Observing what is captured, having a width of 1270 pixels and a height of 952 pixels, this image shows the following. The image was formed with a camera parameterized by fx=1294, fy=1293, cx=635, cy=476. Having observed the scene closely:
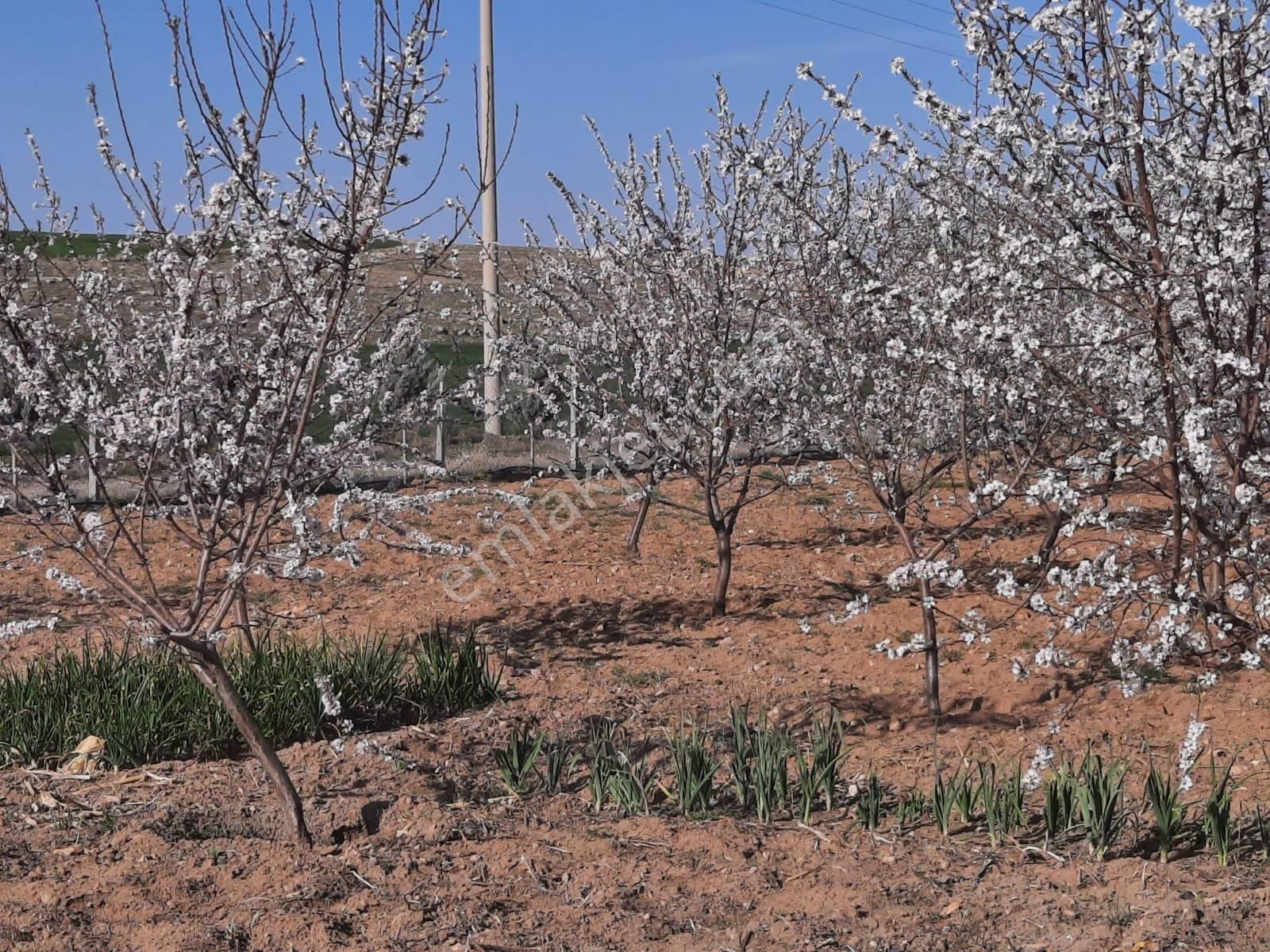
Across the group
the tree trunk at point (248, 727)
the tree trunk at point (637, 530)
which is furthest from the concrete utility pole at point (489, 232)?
the tree trunk at point (248, 727)

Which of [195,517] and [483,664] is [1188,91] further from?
[483,664]

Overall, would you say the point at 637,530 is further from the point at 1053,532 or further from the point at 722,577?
the point at 1053,532

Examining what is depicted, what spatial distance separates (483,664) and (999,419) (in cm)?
→ 280

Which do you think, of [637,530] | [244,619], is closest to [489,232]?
[637,530]

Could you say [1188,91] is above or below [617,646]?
above

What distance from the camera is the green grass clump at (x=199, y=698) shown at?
17.6 feet

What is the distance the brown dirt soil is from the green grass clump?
15 centimetres

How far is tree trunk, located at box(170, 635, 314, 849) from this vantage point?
Answer: 4195 millimetres

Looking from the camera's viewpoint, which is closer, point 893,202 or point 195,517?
point 195,517

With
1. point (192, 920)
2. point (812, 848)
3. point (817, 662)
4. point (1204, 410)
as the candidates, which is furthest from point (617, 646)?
point (1204, 410)

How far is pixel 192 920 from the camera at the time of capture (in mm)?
3828

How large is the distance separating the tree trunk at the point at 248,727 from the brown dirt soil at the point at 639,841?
95 mm

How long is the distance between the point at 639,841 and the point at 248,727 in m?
1.36

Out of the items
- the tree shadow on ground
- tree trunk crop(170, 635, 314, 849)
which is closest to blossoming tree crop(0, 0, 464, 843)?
tree trunk crop(170, 635, 314, 849)
